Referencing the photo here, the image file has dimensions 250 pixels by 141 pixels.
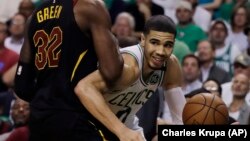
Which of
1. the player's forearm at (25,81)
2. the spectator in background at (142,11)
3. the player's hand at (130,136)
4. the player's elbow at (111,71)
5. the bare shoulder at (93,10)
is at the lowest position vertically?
the spectator in background at (142,11)

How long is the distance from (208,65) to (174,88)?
520cm

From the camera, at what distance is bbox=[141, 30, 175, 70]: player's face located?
5.94 metres

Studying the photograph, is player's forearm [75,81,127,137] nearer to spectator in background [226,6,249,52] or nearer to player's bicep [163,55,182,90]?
player's bicep [163,55,182,90]

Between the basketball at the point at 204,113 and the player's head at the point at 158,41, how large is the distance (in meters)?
0.78

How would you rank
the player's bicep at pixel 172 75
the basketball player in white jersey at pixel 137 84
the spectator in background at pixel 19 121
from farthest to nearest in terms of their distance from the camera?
1. the spectator in background at pixel 19 121
2. the player's bicep at pixel 172 75
3. the basketball player in white jersey at pixel 137 84

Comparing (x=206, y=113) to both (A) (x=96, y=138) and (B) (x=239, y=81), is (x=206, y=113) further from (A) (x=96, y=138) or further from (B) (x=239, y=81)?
(B) (x=239, y=81)

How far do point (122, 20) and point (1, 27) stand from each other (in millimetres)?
1786

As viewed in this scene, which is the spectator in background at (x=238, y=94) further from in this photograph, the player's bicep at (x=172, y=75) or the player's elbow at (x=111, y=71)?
the player's elbow at (x=111, y=71)

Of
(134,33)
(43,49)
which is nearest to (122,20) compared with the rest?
(134,33)

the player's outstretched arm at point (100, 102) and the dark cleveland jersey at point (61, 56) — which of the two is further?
the dark cleveland jersey at point (61, 56)

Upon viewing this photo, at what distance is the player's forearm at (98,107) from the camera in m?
5.30

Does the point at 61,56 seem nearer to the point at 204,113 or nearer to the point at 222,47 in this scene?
the point at 204,113

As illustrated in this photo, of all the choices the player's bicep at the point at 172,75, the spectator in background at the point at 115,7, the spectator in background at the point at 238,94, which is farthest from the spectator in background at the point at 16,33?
the player's bicep at the point at 172,75

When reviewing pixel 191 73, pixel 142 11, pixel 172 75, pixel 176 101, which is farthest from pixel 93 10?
pixel 142 11
